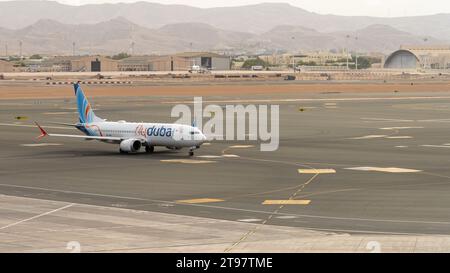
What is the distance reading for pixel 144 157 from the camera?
81312 mm

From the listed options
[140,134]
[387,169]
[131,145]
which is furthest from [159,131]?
[387,169]

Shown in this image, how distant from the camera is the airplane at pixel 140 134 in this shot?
80.5 metres

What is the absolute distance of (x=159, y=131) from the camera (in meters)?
82.3

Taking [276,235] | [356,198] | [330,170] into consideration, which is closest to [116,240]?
[276,235]

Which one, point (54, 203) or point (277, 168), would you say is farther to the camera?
point (277, 168)

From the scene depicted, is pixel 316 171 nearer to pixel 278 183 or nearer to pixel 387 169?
pixel 387 169

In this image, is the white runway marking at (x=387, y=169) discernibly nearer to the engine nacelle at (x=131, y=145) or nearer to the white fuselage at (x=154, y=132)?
the white fuselage at (x=154, y=132)

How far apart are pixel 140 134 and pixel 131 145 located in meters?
1.30

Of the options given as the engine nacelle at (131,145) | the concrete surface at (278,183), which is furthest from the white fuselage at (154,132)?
the concrete surface at (278,183)

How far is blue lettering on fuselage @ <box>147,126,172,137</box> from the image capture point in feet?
267
